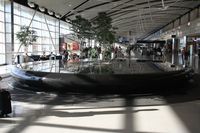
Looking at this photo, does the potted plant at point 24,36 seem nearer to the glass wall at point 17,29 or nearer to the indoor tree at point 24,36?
the indoor tree at point 24,36

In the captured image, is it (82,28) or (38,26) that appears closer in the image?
(82,28)

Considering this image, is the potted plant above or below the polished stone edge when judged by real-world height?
above

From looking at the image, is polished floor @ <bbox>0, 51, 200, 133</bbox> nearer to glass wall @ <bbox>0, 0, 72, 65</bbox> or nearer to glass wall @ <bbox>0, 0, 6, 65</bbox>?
glass wall @ <bbox>0, 0, 72, 65</bbox>

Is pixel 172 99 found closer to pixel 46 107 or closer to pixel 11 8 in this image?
pixel 46 107

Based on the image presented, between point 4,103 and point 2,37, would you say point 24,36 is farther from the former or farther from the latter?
point 4,103

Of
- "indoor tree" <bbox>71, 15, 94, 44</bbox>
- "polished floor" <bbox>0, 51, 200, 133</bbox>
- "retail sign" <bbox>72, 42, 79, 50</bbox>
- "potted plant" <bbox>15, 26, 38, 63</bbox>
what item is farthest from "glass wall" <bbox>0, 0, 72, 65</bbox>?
"polished floor" <bbox>0, 51, 200, 133</bbox>

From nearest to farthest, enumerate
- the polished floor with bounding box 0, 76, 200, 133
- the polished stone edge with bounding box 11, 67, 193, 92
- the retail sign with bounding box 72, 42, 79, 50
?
1. the polished floor with bounding box 0, 76, 200, 133
2. the polished stone edge with bounding box 11, 67, 193, 92
3. the retail sign with bounding box 72, 42, 79, 50

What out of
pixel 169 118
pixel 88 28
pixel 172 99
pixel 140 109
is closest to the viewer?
pixel 169 118

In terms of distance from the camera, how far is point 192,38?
47.0 m

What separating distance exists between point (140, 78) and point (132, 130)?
481cm

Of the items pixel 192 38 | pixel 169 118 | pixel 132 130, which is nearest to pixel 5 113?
pixel 132 130

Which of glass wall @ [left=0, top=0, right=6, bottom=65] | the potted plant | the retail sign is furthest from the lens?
the retail sign

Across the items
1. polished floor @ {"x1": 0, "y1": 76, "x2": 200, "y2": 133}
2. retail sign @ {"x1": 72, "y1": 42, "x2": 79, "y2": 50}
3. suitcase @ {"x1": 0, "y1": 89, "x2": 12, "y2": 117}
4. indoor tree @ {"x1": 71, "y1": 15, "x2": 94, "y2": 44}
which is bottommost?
polished floor @ {"x1": 0, "y1": 76, "x2": 200, "y2": 133}

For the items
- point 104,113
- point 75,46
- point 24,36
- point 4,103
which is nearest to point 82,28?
point 75,46
